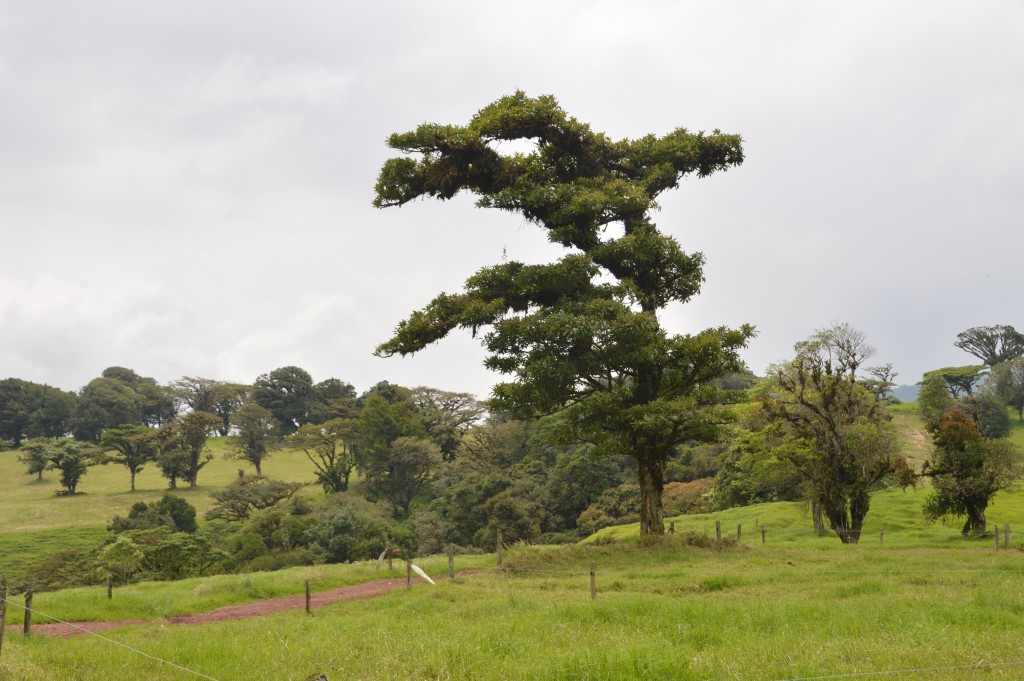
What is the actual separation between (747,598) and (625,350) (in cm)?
1205

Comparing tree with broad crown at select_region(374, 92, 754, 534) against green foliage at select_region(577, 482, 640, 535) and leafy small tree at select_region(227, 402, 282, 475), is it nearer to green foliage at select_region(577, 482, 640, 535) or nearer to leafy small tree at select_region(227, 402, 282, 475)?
green foliage at select_region(577, 482, 640, 535)

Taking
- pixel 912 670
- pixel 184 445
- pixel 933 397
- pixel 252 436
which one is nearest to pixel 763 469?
pixel 912 670

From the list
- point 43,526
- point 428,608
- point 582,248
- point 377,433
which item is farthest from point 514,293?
point 43,526

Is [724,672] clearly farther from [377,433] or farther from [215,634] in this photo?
[377,433]

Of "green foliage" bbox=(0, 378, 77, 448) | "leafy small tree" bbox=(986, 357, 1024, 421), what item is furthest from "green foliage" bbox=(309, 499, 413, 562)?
"leafy small tree" bbox=(986, 357, 1024, 421)

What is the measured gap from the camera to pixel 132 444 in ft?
271

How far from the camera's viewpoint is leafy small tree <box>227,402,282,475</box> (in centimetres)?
8712

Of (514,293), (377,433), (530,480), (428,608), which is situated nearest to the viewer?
(428,608)

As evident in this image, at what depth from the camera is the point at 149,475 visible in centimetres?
9100

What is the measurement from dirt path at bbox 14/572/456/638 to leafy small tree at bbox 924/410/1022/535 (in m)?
26.8

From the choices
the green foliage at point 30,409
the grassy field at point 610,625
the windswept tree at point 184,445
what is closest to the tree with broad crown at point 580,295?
the grassy field at point 610,625

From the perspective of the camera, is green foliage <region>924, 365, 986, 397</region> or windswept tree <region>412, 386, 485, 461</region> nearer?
windswept tree <region>412, 386, 485, 461</region>

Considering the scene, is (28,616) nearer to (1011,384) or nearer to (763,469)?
(763,469)

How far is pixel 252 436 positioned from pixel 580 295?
71.0 meters
